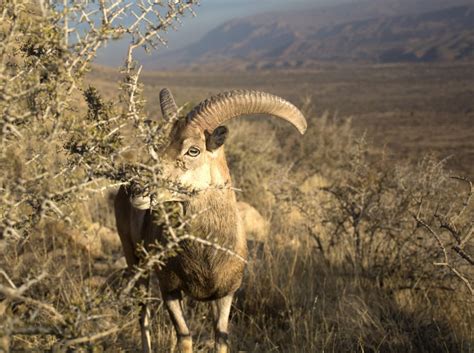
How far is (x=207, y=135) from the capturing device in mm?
4098

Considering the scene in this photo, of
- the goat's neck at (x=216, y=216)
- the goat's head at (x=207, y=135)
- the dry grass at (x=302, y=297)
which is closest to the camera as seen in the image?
the goat's head at (x=207, y=135)

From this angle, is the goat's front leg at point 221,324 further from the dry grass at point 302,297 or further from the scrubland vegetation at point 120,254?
the dry grass at point 302,297

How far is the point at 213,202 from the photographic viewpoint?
4074 millimetres

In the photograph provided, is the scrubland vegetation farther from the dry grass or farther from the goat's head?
the goat's head

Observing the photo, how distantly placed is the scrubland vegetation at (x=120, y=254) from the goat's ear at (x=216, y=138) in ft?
1.72

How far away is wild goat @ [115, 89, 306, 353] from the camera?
391 cm

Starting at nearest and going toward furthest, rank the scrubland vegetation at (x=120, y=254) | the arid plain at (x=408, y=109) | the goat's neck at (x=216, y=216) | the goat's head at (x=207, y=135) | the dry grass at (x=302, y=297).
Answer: the scrubland vegetation at (x=120, y=254) < the goat's head at (x=207, y=135) < the goat's neck at (x=216, y=216) < the dry grass at (x=302, y=297) < the arid plain at (x=408, y=109)

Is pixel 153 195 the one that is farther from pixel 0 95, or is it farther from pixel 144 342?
pixel 144 342

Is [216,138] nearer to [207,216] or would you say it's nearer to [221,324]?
[207,216]

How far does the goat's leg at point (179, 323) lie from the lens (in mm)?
4039

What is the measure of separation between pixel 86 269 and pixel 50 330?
4151mm

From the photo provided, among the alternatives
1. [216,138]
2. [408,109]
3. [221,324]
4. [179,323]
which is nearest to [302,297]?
[221,324]

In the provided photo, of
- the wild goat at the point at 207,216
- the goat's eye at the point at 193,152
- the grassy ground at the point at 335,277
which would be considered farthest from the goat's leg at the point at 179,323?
the goat's eye at the point at 193,152

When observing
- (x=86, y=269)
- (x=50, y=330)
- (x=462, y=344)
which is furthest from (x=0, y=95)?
(x=86, y=269)
